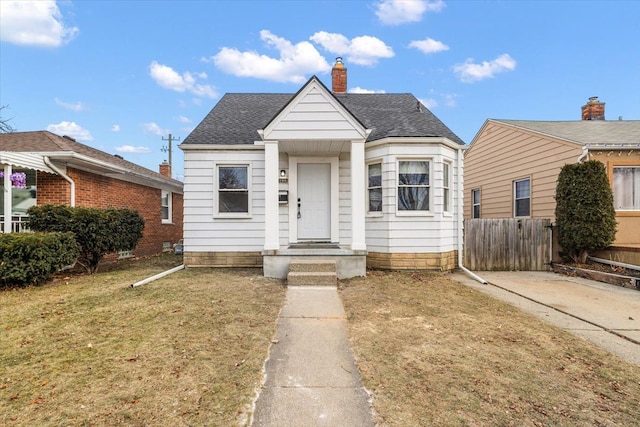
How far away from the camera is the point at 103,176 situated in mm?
10086

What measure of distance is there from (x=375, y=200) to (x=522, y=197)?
6.72 meters

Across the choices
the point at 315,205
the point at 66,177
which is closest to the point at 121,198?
the point at 66,177

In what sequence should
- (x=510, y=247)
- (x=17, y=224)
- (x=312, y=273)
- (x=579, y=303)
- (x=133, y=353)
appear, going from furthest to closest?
(x=510, y=247), (x=17, y=224), (x=312, y=273), (x=579, y=303), (x=133, y=353)

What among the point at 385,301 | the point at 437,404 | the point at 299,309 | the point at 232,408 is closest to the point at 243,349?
the point at 232,408

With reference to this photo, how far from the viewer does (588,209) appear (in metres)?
8.03

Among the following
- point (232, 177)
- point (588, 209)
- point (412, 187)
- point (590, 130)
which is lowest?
point (588, 209)

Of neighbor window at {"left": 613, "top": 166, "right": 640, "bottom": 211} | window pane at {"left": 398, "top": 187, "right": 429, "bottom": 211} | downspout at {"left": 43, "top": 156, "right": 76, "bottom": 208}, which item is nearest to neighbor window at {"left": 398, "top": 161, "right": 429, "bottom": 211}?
window pane at {"left": 398, "top": 187, "right": 429, "bottom": 211}

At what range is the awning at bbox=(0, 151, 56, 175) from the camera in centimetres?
704

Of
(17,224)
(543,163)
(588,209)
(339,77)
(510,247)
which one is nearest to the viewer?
(588,209)

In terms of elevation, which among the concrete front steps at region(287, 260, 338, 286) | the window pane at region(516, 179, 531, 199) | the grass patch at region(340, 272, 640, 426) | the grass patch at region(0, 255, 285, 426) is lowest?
the grass patch at region(340, 272, 640, 426)

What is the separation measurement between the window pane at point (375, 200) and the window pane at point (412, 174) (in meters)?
0.67

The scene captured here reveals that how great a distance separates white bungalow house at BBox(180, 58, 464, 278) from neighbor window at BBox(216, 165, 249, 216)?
3 cm

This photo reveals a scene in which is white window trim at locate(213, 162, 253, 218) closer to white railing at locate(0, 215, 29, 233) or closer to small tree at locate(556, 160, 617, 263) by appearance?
white railing at locate(0, 215, 29, 233)

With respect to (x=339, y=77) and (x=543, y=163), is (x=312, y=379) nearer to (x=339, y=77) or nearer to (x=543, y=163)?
(x=339, y=77)
